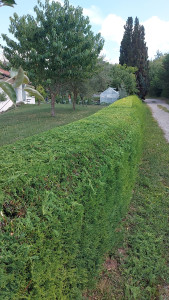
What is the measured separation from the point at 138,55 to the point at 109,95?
7554mm

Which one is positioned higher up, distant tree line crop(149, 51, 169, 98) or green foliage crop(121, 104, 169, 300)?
distant tree line crop(149, 51, 169, 98)

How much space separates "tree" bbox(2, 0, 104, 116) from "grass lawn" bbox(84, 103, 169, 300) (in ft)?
36.1

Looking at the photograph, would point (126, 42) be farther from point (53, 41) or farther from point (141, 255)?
point (141, 255)

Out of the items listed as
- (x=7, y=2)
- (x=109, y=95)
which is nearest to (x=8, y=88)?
(x=7, y=2)

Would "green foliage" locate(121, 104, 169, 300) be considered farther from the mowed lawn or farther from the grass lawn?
the mowed lawn

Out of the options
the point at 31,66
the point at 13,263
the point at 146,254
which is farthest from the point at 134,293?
the point at 31,66

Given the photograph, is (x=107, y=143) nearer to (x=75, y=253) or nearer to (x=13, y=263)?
(x=75, y=253)

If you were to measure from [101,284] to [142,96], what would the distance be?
32.7 m

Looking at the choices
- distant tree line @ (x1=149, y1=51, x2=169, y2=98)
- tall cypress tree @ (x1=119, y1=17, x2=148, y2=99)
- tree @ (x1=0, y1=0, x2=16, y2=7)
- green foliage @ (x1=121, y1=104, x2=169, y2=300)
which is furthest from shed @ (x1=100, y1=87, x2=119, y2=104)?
tree @ (x1=0, y1=0, x2=16, y2=7)

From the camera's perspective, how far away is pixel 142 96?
32.1m

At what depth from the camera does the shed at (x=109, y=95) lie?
33.2 m

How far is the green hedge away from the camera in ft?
3.99

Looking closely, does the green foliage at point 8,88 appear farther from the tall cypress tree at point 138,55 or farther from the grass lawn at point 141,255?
the tall cypress tree at point 138,55

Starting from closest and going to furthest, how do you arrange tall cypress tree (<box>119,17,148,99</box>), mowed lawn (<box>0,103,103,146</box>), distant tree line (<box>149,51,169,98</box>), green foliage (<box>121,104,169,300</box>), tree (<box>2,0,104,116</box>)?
green foliage (<box>121,104,169,300</box>) → mowed lawn (<box>0,103,103,146</box>) → tree (<box>2,0,104,116</box>) → tall cypress tree (<box>119,17,148,99</box>) → distant tree line (<box>149,51,169,98</box>)
